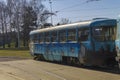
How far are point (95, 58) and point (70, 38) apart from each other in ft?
11.4

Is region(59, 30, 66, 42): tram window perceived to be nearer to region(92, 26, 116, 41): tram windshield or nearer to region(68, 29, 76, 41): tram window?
region(68, 29, 76, 41): tram window

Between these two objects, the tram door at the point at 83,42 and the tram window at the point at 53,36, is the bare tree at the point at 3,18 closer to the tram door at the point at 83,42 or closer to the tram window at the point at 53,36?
the tram window at the point at 53,36

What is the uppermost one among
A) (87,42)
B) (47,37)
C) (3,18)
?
(3,18)

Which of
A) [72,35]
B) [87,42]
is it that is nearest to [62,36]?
[72,35]

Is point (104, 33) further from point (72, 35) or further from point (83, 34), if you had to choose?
point (72, 35)

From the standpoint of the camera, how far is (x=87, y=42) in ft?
66.3

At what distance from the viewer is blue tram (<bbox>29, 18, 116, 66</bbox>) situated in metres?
19.7

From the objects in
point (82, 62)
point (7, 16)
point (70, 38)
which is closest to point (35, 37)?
point (70, 38)

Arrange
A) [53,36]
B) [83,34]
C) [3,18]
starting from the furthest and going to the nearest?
1. [3,18]
2. [53,36]
3. [83,34]

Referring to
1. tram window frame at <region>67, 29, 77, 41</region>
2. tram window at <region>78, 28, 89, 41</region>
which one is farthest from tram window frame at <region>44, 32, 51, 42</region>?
tram window at <region>78, 28, 89, 41</region>

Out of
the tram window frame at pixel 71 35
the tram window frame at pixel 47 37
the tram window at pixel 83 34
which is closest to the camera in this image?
the tram window at pixel 83 34

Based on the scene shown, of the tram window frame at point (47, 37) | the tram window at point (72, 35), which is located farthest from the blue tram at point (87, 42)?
the tram window frame at point (47, 37)

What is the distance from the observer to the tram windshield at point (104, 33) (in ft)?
66.0

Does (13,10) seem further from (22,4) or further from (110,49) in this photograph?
(110,49)
